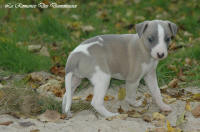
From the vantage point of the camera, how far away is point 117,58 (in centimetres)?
345

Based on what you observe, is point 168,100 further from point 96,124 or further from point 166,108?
point 96,124

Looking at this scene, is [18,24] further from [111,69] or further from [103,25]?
[111,69]

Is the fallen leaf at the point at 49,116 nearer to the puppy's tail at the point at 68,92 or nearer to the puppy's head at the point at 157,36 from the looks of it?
the puppy's tail at the point at 68,92

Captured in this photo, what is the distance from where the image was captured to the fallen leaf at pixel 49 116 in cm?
330

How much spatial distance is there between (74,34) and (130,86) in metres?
2.75

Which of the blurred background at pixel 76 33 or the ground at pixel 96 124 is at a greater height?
the blurred background at pixel 76 33

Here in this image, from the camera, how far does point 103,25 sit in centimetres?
686

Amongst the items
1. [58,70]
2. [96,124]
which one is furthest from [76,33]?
[96,124]

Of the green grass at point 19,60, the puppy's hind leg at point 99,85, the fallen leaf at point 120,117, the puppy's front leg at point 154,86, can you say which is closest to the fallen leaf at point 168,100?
the puppy's front leg at point 154,86

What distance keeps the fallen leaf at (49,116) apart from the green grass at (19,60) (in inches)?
53.6

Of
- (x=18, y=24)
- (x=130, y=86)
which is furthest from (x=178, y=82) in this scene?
(x=18, y=24)

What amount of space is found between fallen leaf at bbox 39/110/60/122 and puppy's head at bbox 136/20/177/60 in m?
1.10

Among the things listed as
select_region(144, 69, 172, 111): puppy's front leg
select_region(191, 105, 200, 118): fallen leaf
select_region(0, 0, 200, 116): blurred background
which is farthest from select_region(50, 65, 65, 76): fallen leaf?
select_region(191, 105, 200, 118): fallen leaf

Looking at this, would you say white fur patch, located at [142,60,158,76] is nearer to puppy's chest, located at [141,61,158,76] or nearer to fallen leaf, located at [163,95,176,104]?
puppy's chest, located at [141,61,158,76]
